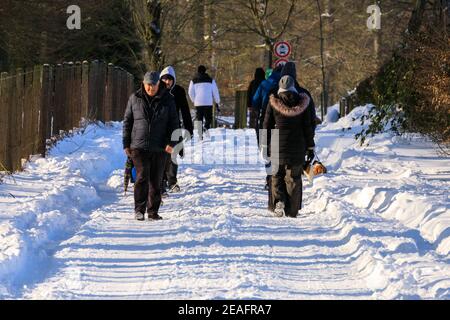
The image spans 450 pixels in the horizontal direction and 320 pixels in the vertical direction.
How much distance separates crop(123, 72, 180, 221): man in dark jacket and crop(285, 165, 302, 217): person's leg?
1542 mm

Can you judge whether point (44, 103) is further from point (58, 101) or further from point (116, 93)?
point (116, 93)

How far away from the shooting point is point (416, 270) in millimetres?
8766

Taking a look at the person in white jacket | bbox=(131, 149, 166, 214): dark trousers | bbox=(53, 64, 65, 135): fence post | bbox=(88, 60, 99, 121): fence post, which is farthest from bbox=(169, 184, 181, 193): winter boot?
the person in white jacket

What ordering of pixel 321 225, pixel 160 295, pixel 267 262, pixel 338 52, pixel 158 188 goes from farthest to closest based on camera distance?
pixel 338 52
pixel 158 188
pixel 321 225
pixel 267 262
pixel 160 295

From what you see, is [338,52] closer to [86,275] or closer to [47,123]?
[47,123]

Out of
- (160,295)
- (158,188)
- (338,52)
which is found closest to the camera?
(160,295)

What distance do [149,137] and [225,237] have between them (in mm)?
2469

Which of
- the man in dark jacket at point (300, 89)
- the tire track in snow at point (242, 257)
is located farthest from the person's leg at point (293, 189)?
the man in dark jacket at point (300, 89)

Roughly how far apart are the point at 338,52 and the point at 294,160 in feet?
133

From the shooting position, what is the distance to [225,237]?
10.9 meters

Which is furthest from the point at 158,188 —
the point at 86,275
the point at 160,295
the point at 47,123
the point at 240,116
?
the point at 240,116

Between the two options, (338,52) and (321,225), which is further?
(338,52)

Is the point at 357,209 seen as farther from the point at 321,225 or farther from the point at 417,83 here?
the point at 417,83

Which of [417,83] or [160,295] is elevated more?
[417,83]
